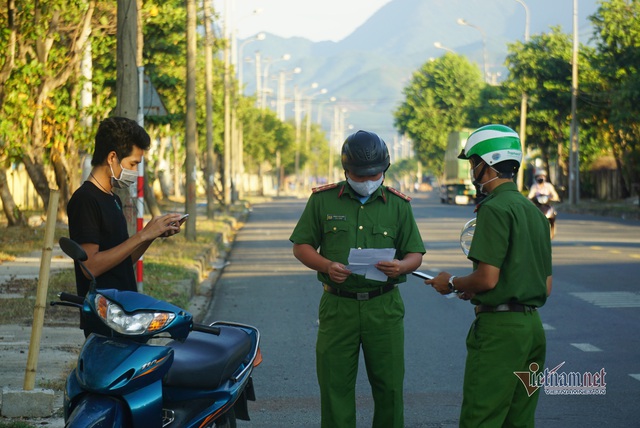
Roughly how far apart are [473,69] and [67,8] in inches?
3038

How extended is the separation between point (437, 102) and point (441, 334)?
83672 mm


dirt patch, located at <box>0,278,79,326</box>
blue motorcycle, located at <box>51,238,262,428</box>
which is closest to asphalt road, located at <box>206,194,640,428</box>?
dirt patch, located at <box>0,278,79,326</box>

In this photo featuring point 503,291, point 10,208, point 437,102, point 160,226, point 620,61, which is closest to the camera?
point 503,291

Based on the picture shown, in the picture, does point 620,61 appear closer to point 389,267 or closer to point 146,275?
point 146,275

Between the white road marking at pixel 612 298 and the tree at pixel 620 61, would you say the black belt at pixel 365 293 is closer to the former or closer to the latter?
the white road marking at pixel 612 298

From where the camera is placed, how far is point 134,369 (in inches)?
Answer: 199

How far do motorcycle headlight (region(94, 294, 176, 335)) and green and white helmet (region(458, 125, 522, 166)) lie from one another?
5.56 ft

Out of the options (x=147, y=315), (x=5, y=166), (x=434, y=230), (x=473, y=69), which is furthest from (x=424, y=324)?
(x=473, y=69)

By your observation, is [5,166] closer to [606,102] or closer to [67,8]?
[67,8]

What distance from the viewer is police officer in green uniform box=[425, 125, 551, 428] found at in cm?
526

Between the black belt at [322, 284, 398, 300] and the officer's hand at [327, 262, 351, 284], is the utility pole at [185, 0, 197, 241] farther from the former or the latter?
the officer's hand at [327, 262, 351, 284]

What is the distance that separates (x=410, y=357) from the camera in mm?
10742

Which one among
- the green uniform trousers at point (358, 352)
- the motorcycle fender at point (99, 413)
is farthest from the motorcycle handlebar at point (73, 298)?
the green uniform trousers at point (358, 352)

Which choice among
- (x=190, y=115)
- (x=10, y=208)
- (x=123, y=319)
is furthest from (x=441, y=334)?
(x=10, y=208)
